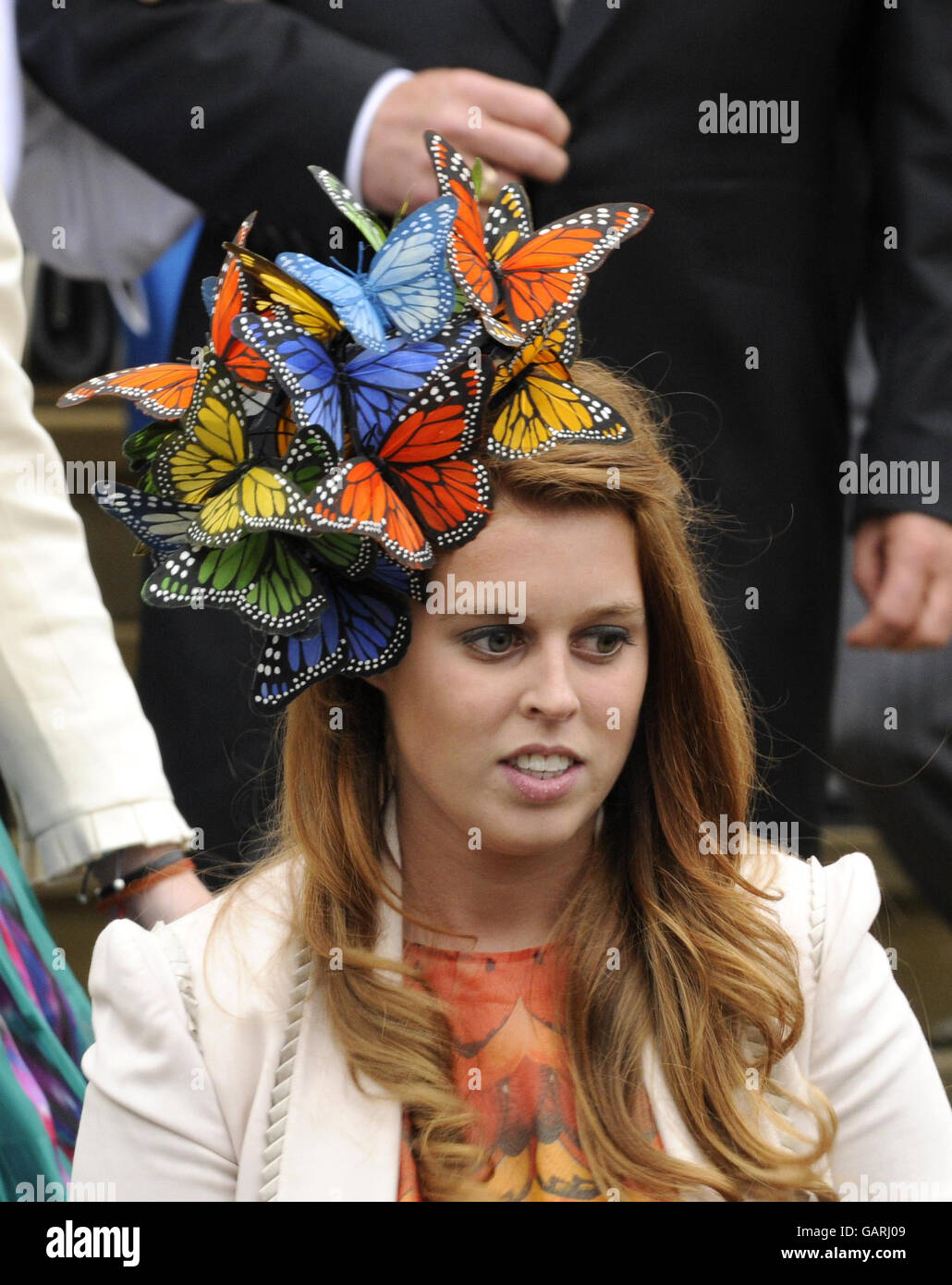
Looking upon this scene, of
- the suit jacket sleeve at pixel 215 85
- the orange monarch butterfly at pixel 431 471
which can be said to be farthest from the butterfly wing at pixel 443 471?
the suit jacket sleeve at pixel 215 85

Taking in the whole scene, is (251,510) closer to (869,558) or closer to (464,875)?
(464,875)

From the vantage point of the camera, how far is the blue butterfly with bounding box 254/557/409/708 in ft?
6.25

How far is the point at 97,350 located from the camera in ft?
15.1

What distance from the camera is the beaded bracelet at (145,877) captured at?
7.39 feet

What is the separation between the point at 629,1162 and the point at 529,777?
376 mm

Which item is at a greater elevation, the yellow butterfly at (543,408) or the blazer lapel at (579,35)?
the blazer lapel at (579,35)

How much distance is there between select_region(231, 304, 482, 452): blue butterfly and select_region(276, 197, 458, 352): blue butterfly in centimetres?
2

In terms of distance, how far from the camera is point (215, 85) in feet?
9.43

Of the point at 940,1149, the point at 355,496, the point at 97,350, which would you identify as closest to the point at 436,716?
the point at 355,496

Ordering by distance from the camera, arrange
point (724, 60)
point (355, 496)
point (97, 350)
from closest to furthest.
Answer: point (355, 496), point (724, 60), point (97, 350)

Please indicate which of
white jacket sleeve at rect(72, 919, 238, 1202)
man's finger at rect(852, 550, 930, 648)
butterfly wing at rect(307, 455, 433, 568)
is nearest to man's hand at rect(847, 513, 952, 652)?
man's finger at rect(852, 550, 930, 648)

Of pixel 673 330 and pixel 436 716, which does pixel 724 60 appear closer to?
pixel 673 330

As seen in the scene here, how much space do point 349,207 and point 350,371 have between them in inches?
8.0

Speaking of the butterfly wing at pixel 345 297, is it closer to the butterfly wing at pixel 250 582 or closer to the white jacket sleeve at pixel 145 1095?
the butterfly wing at pixel 250 582
